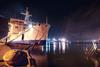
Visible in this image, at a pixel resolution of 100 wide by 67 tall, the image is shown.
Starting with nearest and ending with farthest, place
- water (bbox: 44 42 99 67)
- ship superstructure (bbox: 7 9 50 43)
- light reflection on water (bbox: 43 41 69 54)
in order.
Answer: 1. water (bbox: 44 42 99 67)
2. ship superstructure (bbox: 7 9 50 43)
3. light reflection on water (bbox: 43 41 69 54)

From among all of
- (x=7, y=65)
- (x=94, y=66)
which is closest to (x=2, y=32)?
(x=7, y=65)

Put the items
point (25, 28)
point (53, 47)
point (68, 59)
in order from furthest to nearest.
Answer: point (53, 47) < point (25, 28) < point (68, 59)

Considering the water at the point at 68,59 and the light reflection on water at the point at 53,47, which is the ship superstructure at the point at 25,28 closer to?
the light reflection on water at the point at 53,47

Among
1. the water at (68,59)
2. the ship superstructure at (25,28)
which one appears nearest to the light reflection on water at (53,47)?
the water at (68,59)

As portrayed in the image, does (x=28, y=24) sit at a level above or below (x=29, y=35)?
above

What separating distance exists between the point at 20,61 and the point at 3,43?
8.65 feet

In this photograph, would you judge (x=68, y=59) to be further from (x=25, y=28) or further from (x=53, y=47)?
(x=53, y=47)

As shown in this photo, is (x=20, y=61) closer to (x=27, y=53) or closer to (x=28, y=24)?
(x=27, y=53)

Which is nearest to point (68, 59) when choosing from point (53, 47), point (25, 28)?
point (25, 28)

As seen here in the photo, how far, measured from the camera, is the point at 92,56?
28188mm

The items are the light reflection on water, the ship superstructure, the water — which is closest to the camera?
the water

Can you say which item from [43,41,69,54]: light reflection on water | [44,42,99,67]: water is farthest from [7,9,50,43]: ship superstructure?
[44,42,99,67]: water

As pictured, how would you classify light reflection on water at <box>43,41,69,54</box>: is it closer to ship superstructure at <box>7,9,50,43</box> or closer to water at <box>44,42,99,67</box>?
water at <box>44,42,99,67</box>

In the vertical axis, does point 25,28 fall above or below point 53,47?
above
